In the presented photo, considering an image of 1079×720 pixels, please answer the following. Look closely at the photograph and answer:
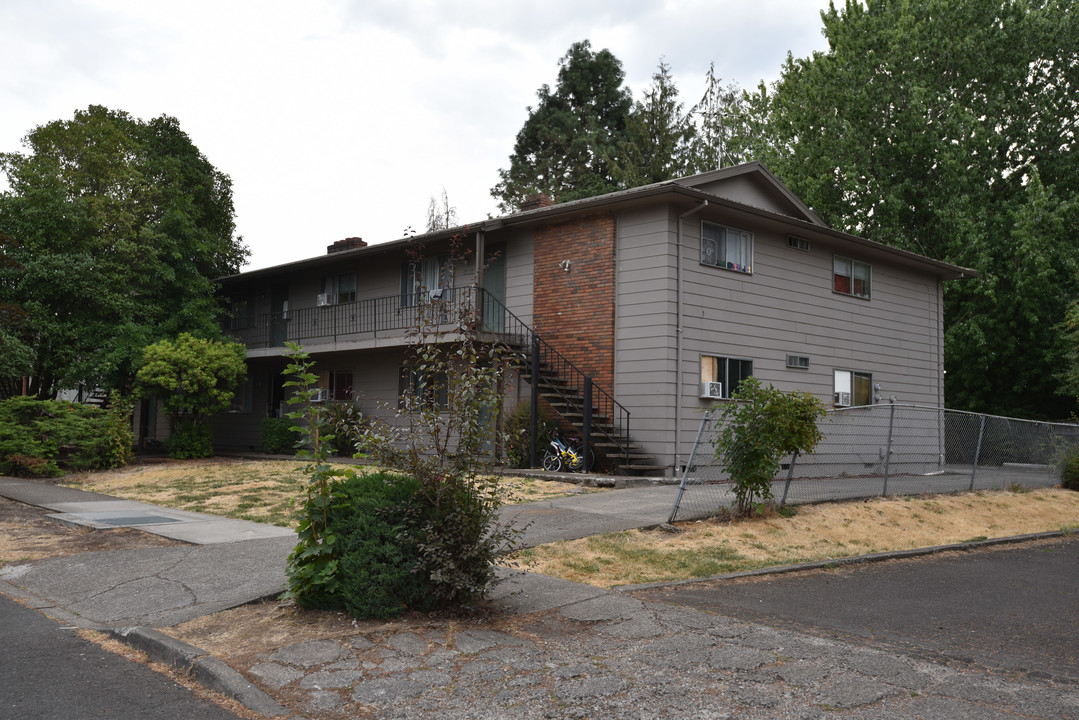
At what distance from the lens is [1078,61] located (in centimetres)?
2744

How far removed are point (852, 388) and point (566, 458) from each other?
8.36 m

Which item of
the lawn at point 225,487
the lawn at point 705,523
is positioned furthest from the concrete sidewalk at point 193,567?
the lawn at point 225,487

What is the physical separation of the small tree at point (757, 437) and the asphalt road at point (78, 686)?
23.7ft

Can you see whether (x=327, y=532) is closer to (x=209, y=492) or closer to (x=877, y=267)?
(x=209, y=492)

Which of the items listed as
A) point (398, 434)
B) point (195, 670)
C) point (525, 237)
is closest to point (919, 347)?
point (525, 237)

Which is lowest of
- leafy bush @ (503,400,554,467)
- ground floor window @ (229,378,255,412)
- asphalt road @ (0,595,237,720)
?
asphalt road @ (0,595,237,720)

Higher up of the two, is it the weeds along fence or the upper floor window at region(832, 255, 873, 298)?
the upper floor window at region(832, 255, 873, 298)

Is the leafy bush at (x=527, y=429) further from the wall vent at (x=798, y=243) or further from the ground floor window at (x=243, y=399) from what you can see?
the ground floor window at (x=243, y=399)

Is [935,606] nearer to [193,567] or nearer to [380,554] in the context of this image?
[380,554]

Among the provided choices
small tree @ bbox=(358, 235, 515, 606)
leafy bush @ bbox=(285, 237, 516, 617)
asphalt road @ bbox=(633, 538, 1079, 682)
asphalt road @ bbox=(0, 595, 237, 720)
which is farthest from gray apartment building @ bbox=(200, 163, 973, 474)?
asphalt road @ bbox=(0, 595, 237, 720)

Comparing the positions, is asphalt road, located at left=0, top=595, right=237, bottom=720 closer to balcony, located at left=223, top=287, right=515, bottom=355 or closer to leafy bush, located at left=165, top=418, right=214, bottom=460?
balcony, located at left=223, top=287, right=515, bottom=355

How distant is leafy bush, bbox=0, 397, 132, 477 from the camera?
53.9 ft

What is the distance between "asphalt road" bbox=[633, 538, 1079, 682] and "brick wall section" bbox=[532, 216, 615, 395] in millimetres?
8301

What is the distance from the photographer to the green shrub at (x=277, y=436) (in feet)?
73.6
